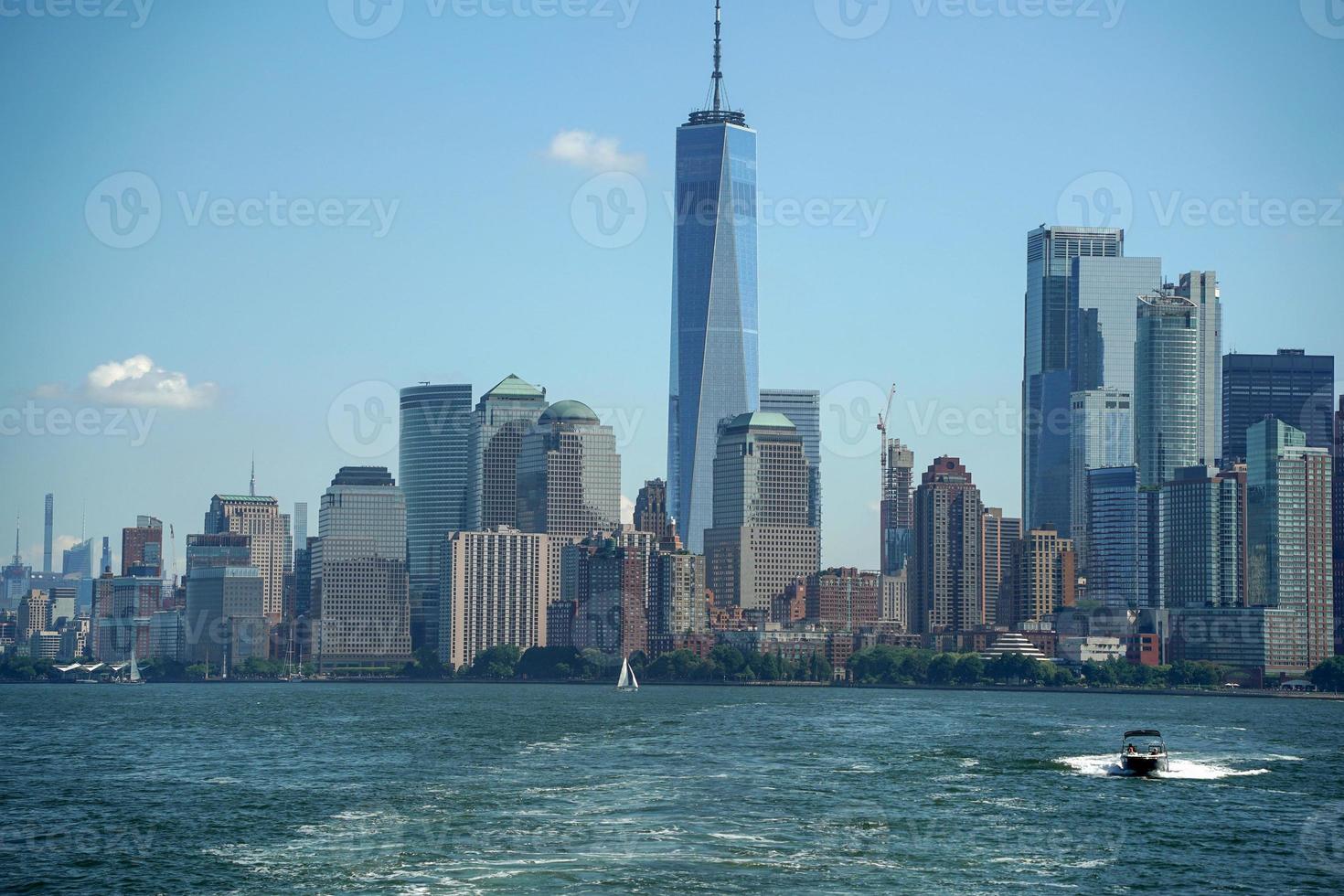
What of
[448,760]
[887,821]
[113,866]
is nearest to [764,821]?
[887,821]

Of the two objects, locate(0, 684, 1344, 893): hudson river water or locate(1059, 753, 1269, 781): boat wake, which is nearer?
locate(0, 684, 1344, 893): hudson river water

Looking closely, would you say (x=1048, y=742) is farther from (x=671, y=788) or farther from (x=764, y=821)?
(x=764, y=821)

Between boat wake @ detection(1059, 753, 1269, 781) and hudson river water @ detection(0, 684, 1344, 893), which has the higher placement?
boat wake @ detection(1059, 753, 1269, 781)

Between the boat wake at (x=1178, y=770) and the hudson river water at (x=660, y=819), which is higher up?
the boat wake at (x=1178, y=770)

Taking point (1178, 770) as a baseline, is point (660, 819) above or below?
below

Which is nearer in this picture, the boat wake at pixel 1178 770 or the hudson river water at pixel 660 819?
the hudson river water at pixel 660 819
